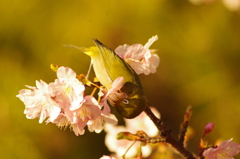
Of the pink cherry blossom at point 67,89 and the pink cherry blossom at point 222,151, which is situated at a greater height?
the pink cherry blossom at point 67,89

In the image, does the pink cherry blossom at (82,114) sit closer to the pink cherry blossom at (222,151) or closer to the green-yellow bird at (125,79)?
the green-yellow bird at (125,79)

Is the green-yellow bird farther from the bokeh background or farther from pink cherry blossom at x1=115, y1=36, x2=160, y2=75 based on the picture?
the bokeh background

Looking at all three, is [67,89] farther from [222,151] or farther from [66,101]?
[222,151]

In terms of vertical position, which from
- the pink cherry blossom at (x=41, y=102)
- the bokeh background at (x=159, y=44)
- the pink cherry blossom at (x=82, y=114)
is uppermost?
the pink cherry blossom at (x=41, y=102)

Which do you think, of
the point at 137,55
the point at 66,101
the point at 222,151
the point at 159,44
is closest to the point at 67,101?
the point at 66,101

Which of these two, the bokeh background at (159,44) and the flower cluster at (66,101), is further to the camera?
the bokeh background at (159,44)

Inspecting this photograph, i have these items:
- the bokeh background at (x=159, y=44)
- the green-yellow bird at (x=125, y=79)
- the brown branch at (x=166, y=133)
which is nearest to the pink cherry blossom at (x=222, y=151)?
the brown branch at (x=166, y=133)
